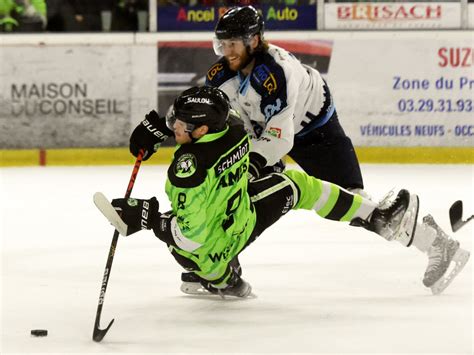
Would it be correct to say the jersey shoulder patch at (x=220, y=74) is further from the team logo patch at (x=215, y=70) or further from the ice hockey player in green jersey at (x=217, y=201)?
the ice hockey player in green jersey at (x=217, y=201)

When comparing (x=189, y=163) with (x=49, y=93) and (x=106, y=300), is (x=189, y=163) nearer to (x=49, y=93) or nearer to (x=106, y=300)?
(x=106, y=300)

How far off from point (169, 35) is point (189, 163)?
235 inches

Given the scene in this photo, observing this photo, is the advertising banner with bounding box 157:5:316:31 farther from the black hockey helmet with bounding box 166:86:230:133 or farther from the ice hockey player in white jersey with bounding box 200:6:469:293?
the black hockey helmet with bounding box 166:86:230:133

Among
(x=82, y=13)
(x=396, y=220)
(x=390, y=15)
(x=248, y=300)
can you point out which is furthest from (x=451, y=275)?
(x=82, y=13)

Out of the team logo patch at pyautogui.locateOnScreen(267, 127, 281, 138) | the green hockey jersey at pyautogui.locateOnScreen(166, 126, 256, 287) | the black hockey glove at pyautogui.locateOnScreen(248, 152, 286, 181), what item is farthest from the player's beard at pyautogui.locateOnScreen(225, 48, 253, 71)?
the green hockey jersey at pyautogui.locateOnScreen(166, 126, 256, 287)

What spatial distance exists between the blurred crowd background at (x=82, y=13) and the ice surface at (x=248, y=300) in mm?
3201

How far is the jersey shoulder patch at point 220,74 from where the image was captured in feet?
15.2

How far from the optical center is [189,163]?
369 centimetres

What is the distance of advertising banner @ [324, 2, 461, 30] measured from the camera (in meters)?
9.47

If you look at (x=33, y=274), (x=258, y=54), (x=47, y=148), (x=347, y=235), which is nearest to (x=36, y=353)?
(x=33, y=274)

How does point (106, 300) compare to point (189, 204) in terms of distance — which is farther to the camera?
point (106, 300)

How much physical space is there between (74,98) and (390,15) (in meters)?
2.73

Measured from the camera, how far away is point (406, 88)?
939cm

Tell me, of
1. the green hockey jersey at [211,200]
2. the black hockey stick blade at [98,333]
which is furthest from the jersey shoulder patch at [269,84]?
the black hockey stick blade at [98,333]
